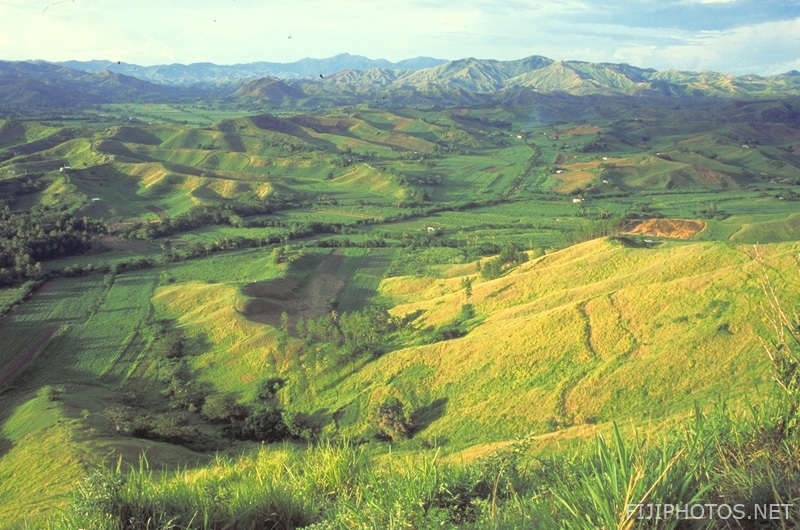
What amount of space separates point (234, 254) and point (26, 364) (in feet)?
127

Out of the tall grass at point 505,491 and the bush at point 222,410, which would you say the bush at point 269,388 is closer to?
the bush at point 222,410

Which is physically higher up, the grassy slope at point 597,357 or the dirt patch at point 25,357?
the grassy slope at point 597,357

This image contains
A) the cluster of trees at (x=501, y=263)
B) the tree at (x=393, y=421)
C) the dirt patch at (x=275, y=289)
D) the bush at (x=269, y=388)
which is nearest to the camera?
the tree at (x=393, y=421)

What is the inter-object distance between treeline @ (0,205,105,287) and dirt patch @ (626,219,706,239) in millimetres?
93210

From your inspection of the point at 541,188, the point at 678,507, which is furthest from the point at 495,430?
the point at 541,188

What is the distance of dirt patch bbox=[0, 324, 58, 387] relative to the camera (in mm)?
47625

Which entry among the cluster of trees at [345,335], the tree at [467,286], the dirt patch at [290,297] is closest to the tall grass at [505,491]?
the cluster of trees at [345,335]

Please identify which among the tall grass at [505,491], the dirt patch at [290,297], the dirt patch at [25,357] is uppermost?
the tall grass at [505,491]

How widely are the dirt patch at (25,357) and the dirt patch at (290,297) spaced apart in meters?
19.9

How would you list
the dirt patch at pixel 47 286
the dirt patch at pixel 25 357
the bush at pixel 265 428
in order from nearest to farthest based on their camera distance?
the bush at pixel 265 428 < the dirt patch at pixel 25 357 < the dirt patch at pixel 47 286

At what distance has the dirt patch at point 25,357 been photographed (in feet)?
156

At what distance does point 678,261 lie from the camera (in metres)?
42.5

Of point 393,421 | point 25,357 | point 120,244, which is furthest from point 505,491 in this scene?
point 120,244

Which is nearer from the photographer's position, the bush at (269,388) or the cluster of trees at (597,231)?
the bush at (269,388)
